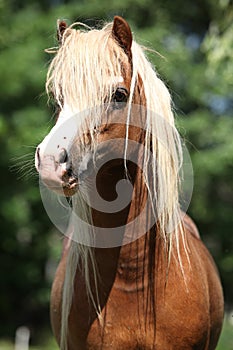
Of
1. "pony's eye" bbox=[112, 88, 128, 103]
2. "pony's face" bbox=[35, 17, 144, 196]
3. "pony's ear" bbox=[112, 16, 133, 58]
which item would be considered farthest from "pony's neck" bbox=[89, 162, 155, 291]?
"pony's ear" bbox=[112, 16, 133, 58]

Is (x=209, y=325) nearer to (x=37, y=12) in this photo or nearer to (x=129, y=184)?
(x=129, y=184)

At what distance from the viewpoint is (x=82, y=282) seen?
3275 millimetres

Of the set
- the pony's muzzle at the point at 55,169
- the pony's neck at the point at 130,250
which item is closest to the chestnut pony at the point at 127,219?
the pony's neck at the point at 130,250

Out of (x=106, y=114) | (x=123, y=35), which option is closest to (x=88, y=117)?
(x=106, y=114)

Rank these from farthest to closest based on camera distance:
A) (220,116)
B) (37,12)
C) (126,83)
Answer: (37,12), (220,116), (126,83)

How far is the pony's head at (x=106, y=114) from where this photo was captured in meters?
2.70

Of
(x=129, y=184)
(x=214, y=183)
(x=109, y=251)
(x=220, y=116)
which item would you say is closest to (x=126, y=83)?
(x=129, y=184)

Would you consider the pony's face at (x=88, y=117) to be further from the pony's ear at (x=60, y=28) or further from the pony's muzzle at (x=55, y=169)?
the pony's ear at (x=60, y=28)

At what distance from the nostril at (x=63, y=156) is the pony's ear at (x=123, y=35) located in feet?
2.21

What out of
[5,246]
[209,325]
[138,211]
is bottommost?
[5,246]

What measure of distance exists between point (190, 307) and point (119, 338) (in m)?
0.40

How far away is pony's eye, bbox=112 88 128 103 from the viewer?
9.48 ft

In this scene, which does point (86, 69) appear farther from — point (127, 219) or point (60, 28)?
point (127, 219)

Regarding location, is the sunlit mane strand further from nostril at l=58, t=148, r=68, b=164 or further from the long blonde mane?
nostril at l=58, t=148, r=68, b=164
